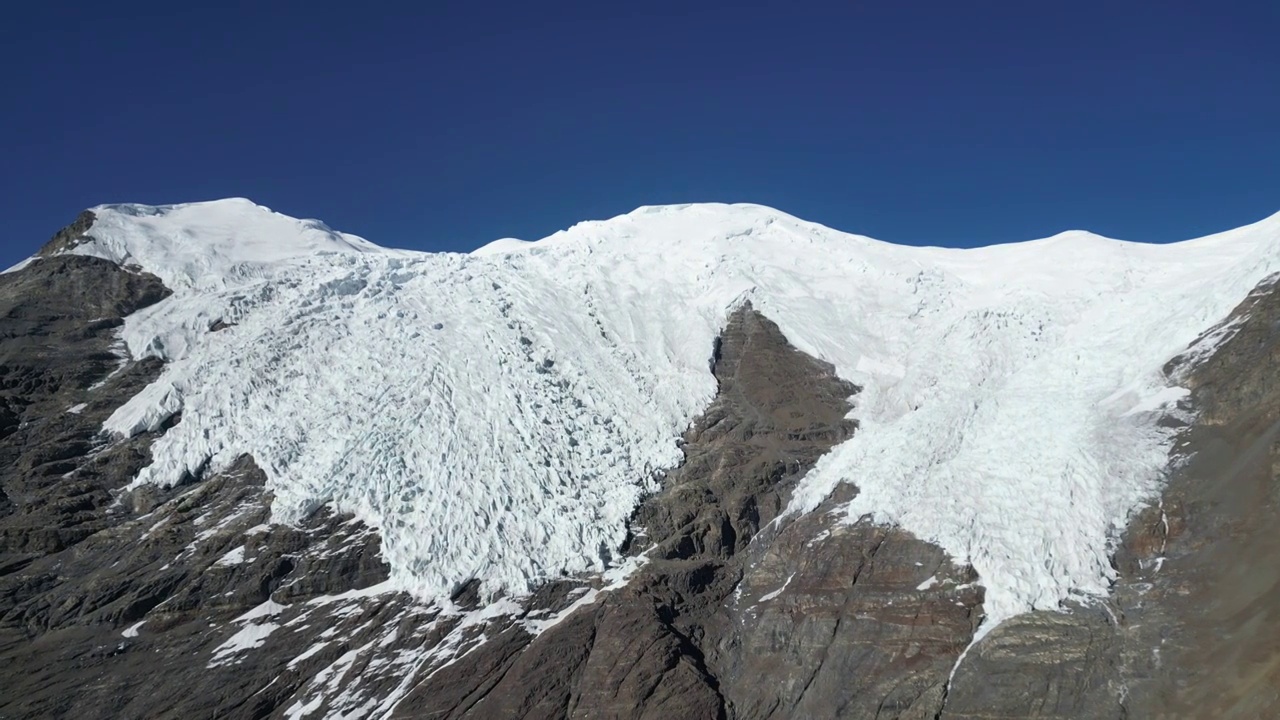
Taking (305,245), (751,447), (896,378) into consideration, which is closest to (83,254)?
(305,245)

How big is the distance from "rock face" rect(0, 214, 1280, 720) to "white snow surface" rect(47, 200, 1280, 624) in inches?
95.2

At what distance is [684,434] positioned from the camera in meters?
77.6

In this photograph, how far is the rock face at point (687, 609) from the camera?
46938mm

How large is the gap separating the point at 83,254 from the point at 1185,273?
394 ft

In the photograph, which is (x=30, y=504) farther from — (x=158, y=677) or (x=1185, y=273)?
(x=1185, y=273)

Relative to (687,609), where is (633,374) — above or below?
above

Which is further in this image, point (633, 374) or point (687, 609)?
point (633, 374)

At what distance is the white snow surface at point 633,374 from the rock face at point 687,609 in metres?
2.42

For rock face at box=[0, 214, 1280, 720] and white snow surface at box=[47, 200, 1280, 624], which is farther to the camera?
white snow surface at box=[47, 200, 1280, 624]

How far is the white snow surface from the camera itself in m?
59.9

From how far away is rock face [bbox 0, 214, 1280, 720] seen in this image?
46.9m

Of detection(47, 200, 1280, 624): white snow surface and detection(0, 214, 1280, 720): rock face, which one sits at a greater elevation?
detection(47, 200, 1280, 624): white snow surface

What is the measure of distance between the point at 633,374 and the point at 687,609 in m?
28.9

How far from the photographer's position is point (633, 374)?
83.9 metres
